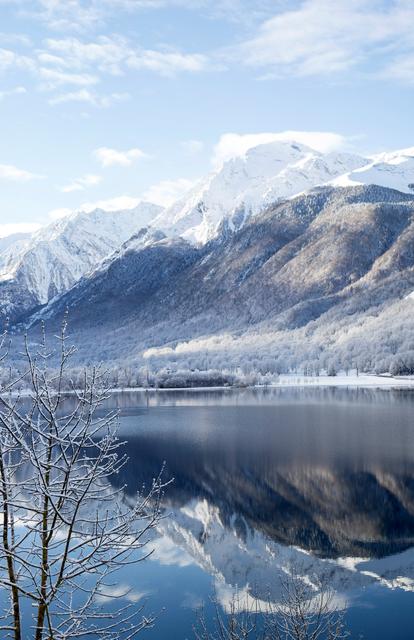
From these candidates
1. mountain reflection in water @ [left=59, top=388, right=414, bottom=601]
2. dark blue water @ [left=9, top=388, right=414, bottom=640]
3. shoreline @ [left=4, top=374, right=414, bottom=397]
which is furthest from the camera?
shoreline @ [left=4, top=374, right=414, bottom=397]

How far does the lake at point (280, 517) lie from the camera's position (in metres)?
20.8

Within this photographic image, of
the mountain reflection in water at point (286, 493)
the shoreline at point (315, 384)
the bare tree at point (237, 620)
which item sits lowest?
the shoreline at point (315, 384)

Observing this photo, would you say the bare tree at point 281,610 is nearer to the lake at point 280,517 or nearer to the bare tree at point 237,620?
the bare tree at point 237,620

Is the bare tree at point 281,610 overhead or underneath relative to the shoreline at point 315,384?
overhead

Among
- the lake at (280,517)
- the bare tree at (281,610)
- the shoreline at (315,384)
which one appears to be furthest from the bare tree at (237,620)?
the shoreline at (315,384)

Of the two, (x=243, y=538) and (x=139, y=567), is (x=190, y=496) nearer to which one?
(x=243, y=538)

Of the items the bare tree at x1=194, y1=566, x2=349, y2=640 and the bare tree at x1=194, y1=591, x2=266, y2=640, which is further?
the bare tree at x1=194, y1=591, x2=266, y2=640

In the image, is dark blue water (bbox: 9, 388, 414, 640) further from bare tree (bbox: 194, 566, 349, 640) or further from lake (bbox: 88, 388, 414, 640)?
bare tree (bbox: 194, 566, 349, 640)

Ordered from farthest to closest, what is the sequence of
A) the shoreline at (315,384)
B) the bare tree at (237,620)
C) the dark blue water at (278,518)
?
the shoreline at (315,384) < the dark blue water at (278,518) < the bare tree at (237,620)

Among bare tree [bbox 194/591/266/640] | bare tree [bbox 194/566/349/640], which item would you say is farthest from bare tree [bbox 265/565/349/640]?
bare tree [bbox 194/591/266/640]

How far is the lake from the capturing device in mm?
20766

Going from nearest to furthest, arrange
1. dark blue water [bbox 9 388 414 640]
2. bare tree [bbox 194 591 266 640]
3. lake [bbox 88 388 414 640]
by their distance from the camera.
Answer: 1. bare tree [bbox 194 591 266 640]
2. dark blue water [bbox 9 388 414 640]
3. lake [bbox 88 388 414 640]

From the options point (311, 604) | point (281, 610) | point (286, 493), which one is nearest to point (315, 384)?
point (286, 493)

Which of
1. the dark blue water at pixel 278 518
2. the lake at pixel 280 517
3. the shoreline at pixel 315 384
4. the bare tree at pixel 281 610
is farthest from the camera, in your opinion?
the shoreline at pixel 315 384
